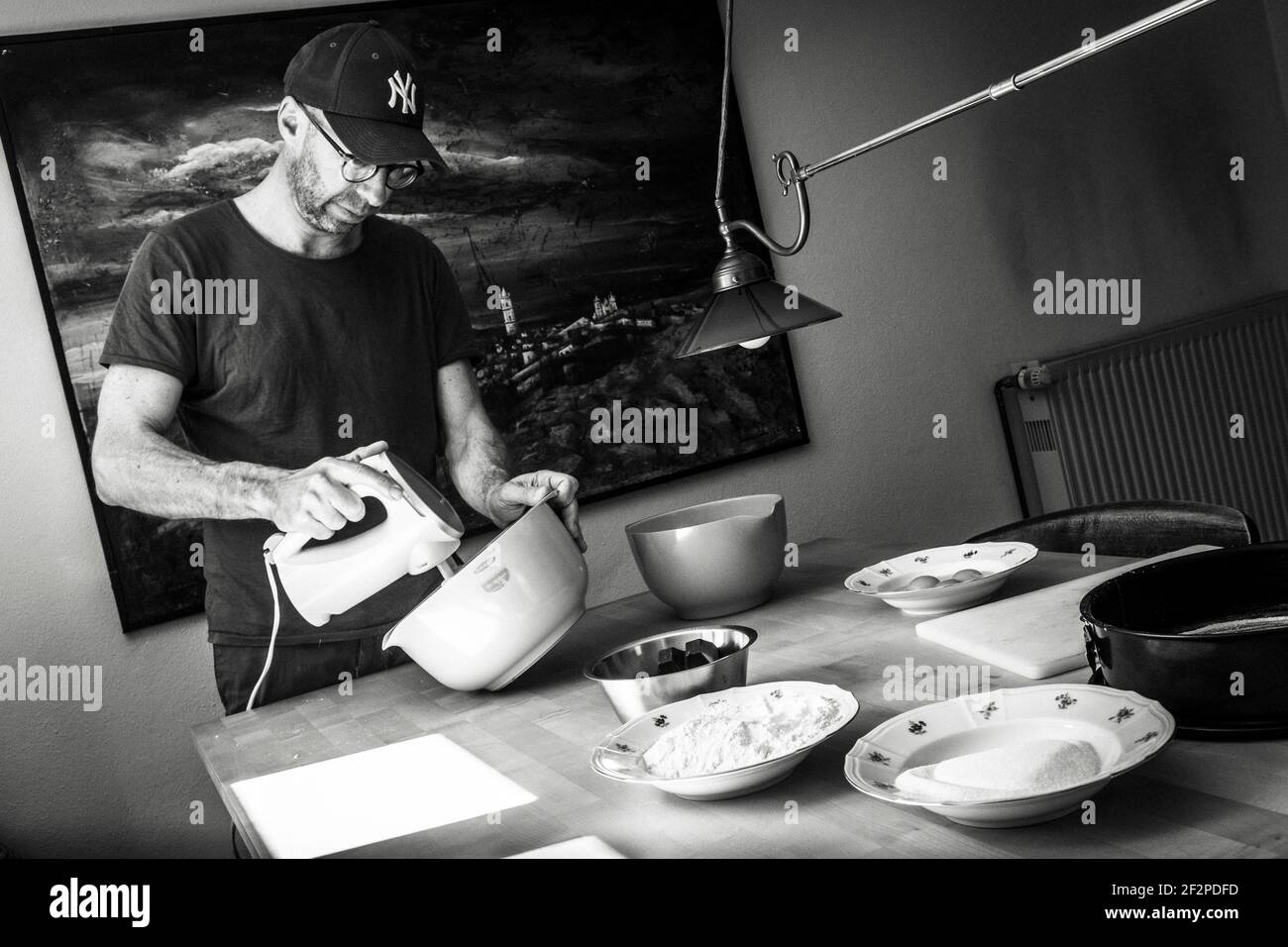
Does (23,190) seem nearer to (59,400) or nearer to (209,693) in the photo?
(59,400)

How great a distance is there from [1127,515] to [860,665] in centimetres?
70

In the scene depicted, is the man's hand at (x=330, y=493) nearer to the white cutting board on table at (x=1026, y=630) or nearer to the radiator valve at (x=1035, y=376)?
the white cutting board on table at (x=1026, y=630)

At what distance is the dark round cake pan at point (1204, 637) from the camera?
67 centimetres

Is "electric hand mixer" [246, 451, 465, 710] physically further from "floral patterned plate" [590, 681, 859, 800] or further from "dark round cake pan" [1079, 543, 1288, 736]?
"dark round cake pan" [1079, 543, 1288, 736]

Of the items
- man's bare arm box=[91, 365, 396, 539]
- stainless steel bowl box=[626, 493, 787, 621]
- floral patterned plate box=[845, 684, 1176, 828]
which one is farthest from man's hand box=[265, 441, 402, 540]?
floral patterned plate box=[845, 684, 1176, 828]

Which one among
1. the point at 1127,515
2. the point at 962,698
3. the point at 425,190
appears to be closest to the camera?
the point at 962,698

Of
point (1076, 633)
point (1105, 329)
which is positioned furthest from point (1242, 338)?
point (1076, 633)

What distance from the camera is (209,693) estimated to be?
1968 mm

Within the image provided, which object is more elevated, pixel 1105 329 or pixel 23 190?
pixel 23 190

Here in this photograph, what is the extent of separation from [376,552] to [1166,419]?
247 centimetres

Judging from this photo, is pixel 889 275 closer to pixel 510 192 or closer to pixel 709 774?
pixel 510 192

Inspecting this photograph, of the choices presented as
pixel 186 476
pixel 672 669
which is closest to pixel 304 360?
pixel 186 476

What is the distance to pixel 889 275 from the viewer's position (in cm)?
274

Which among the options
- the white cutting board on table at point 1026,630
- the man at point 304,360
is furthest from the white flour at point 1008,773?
the man at point 304,360
